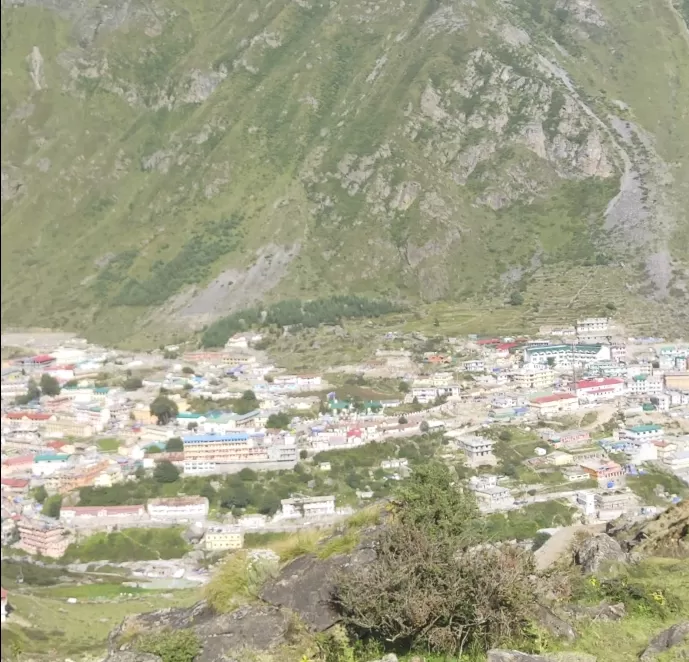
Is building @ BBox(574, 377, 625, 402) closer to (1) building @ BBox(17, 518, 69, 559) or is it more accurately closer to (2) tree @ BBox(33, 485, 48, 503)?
(1) building @ BBox(17, 518, 69, 559)

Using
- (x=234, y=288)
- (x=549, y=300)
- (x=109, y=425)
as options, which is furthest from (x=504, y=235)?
(x=234, y=288)

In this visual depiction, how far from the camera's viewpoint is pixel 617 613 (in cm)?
461

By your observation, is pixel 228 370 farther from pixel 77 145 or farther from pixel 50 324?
pixel 77 145

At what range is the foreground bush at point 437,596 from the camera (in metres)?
3.61

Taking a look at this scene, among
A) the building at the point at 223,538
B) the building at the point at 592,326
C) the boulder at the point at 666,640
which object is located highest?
the building at the point at 592,326

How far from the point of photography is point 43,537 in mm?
18875

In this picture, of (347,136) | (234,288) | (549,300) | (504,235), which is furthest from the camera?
(234,288)

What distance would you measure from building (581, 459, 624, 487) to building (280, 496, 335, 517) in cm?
362

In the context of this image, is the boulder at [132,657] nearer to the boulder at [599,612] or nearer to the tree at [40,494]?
the boulder at [599,612]

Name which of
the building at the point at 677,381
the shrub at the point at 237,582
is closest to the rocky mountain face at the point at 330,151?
the building at the point at 677,381

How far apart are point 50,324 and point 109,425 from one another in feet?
83.5

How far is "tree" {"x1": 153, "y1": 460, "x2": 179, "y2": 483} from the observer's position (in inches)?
735

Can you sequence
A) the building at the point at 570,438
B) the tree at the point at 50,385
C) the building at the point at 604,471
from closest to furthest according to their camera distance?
1. the building at the point at 604,471
2. the building at the point at 570,438
3. the tree at the point at 50,385

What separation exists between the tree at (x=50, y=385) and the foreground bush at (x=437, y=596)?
2632 centimetres
